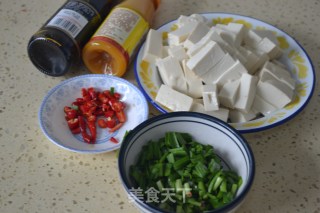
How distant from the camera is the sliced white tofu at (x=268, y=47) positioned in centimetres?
109

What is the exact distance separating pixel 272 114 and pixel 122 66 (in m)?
0.46

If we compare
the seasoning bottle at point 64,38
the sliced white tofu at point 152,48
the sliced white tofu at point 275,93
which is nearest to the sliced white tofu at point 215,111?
the sliced white tofu at point 275,93

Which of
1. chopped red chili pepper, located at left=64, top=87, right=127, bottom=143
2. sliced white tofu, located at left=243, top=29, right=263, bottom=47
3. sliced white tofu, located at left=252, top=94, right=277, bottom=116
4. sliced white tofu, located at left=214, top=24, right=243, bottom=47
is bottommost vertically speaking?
chopped red chili pepper, located at left=64, top=87, right=127, bottom=143

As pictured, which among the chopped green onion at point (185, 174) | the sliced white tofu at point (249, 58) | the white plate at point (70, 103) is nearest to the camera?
the chopped green onion at point (185, 174)

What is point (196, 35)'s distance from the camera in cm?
109

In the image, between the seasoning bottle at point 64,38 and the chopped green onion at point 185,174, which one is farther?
the seasoning bottle at point 64,38

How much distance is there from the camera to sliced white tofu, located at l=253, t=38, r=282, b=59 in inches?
43.1

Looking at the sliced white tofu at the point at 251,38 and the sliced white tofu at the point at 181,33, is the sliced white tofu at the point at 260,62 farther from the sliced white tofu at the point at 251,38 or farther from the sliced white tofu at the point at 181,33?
the sliced white tofu at the point at 181,33

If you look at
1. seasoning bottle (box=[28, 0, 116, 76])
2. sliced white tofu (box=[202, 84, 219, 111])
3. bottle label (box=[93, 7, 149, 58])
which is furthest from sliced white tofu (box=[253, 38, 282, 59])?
seasoning bottle (box=[28, 0, 116, 76])

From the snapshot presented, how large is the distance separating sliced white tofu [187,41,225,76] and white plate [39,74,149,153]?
0.54 feet

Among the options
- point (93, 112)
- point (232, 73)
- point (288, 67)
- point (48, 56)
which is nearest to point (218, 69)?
point (232, 73)

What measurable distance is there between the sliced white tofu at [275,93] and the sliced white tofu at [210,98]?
131 millimetres

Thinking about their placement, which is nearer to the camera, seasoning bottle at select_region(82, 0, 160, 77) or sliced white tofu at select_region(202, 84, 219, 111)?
sliced white tofu at select_region(202, 84, 219, 111)

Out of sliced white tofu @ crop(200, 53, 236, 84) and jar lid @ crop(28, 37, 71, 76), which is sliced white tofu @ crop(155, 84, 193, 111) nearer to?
sliced white tofu @ crop(200, 53, 236, 84)
